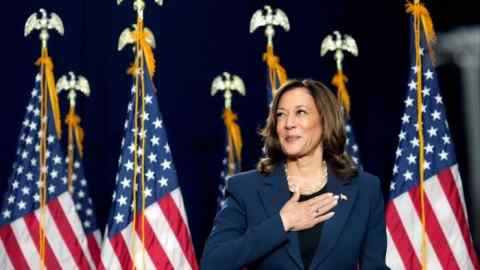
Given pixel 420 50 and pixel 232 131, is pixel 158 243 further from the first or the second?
pixel 232 131

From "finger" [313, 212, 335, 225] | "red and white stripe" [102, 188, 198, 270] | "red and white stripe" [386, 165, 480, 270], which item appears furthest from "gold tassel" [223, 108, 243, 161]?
"finger" [313, 212, 335, 225]

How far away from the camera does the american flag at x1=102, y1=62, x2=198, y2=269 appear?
507 centimetres

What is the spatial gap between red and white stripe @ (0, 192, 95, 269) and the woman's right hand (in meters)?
3.89

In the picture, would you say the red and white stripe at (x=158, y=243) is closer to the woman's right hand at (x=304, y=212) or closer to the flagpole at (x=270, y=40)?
the flagpole at (x=270, y=40)

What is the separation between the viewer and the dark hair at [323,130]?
219 cm

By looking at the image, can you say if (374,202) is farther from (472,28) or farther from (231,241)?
(472,28)

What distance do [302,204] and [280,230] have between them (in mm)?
93

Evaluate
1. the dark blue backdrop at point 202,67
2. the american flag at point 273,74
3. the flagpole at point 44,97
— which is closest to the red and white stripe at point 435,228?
the american flag at point 273,74

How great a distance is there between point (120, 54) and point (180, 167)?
4.39 ft

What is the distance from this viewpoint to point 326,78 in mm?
8273

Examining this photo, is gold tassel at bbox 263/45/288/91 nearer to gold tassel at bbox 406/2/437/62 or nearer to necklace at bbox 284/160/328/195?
gold tassel at bbox 406/2/437/62

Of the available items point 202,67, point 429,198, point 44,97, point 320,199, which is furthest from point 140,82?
point 320,199

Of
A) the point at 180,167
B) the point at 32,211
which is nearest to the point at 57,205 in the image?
the point at 32,211

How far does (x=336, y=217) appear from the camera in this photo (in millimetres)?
2045
